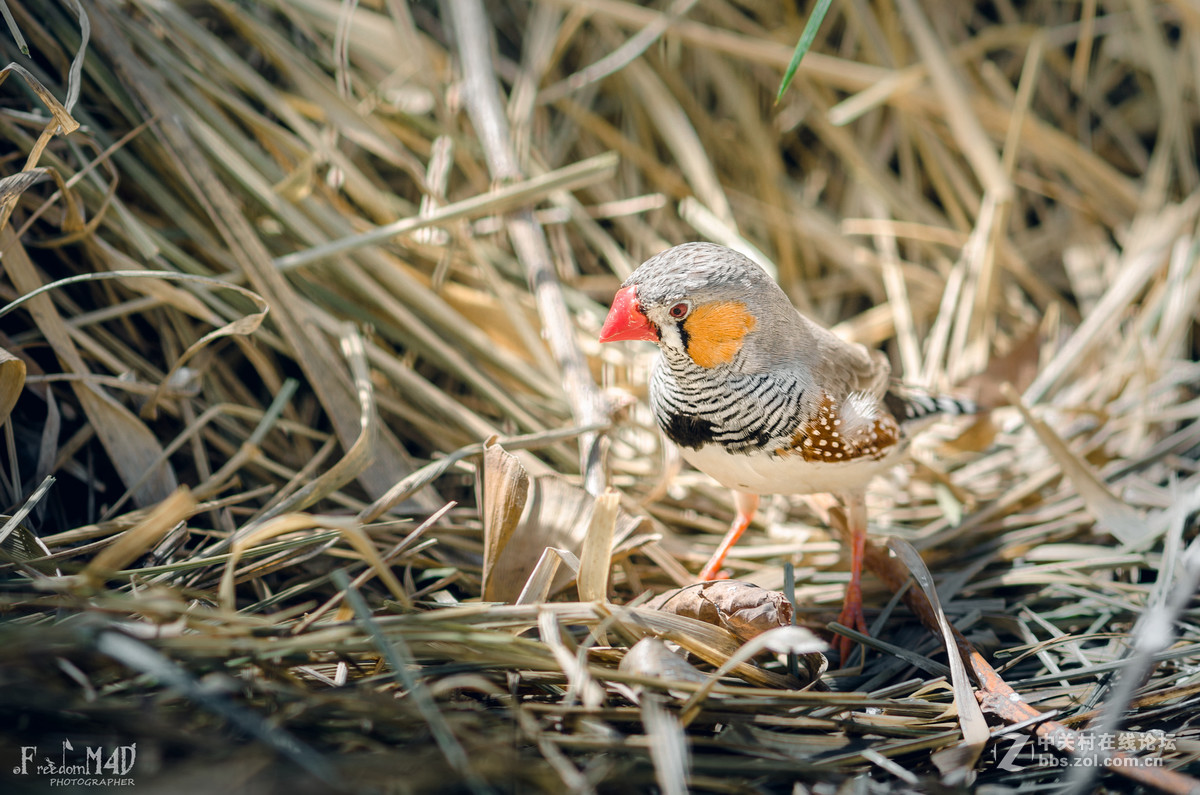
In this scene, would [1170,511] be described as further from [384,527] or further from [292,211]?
[292,211]

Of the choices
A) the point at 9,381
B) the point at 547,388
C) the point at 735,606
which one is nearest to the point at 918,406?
the point at 735,606

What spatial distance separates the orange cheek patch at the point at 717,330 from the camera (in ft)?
6.33

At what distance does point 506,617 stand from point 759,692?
55 centimetres

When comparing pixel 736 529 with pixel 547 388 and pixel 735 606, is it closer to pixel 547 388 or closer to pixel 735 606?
pixel 735 606

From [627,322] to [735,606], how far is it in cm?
73

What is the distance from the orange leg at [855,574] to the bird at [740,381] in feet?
0.22

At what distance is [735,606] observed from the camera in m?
1.82

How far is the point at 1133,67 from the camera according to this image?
363 cm

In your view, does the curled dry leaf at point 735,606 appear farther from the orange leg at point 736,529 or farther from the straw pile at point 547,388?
the orange leg at point 736,529

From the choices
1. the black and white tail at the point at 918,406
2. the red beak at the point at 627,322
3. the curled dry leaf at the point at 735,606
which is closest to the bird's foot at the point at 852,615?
the curled dry leaf at the point at 735,606

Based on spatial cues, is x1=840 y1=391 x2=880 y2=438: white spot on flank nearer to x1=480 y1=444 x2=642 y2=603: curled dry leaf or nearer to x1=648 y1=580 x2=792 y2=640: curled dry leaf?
x1=648 y1=580 x2=792 y2=640: curled dry leaf

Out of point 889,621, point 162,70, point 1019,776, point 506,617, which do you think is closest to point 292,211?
point 162,70

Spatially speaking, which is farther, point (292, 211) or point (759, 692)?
point (292, 211)

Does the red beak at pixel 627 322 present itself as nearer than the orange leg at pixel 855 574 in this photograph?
Yes
